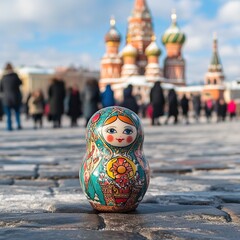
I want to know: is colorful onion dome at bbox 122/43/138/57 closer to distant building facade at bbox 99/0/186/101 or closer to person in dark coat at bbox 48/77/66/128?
distant building facade at bbox 99/0/186/101

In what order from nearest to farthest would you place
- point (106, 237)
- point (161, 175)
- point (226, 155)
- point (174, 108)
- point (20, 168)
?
point (106, 237) → point (161, 175) → point (20, 168) → point (226, 155) → point (174, 108)

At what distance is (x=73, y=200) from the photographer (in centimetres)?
339

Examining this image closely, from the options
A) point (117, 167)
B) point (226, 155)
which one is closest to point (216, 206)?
point (117, 167)

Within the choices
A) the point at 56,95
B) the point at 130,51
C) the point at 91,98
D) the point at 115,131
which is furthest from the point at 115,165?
the point at 130,51

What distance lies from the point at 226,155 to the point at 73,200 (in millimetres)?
3853

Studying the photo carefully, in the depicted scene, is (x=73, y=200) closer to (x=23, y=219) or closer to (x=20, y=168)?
(x=23, y=219)

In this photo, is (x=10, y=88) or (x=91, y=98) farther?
(x=91, y=98)

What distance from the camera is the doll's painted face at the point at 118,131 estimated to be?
288 cm

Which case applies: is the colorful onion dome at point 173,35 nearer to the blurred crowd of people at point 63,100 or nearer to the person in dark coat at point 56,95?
the blurred crowd of people at point 63,100

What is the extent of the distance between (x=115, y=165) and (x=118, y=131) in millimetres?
169

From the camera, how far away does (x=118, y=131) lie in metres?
2.88

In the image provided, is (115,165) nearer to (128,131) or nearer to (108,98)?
(128,131)

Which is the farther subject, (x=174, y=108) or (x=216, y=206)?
(x=174, y=108)

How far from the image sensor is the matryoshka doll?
9.45 feet
